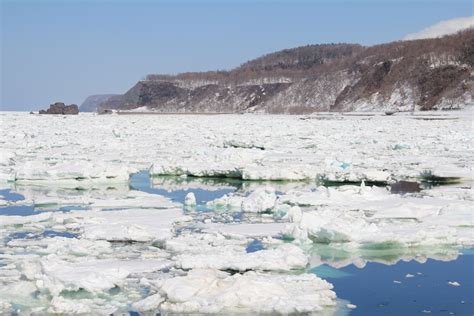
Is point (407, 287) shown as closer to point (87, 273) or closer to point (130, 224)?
point (87, 273)

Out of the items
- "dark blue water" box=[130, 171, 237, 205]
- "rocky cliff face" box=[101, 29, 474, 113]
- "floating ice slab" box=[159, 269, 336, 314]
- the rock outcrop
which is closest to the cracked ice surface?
"floating ice slab" box=[159, 269, 336, 314]

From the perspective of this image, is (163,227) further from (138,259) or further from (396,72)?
(396,72)

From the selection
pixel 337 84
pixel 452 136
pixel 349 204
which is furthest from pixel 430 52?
pixel 349 204

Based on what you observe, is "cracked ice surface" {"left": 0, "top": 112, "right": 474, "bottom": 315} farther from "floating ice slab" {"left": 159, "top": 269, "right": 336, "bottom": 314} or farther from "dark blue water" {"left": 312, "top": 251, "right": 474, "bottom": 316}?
"dark blue water" {"left": 312, "top": 251, "right": 474, "bottom": 316}

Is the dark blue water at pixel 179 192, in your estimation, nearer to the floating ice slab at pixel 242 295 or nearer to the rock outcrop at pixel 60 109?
the floating ice slab at pixel 242 295

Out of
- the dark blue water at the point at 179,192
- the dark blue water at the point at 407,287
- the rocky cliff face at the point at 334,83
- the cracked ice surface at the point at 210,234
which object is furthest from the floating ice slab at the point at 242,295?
the rocky cliff face at the point at 334,83

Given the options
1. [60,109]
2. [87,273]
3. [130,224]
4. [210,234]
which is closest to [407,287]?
[210,234]
